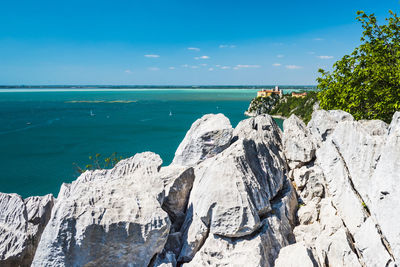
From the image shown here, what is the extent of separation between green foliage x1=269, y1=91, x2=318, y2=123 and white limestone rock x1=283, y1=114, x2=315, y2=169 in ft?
297

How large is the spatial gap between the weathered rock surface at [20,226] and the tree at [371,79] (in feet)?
53.4

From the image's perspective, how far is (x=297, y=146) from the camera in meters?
12.2

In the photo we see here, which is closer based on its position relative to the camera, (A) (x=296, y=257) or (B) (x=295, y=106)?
(A) (x=296, y=257)

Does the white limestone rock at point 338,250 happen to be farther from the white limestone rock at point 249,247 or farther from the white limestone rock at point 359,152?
the white limestone rock at point 359,152

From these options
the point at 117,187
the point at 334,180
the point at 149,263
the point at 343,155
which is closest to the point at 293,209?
the point at 334,180

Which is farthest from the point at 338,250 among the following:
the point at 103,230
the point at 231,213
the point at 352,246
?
the point at 103,230

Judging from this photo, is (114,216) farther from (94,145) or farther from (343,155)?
(94,145)

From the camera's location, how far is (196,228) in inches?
334

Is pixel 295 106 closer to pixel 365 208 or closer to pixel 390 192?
pixel 365 208

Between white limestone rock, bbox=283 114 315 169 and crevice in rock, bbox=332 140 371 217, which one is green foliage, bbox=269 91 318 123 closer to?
white limestone rock, bbox=283 114 315 169

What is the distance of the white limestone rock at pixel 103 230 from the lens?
22.4 ft

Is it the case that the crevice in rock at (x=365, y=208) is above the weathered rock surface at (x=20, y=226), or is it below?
above

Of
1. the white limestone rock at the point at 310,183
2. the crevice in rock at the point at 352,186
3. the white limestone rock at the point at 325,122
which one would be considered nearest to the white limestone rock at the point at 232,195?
the white limestone rock at the point at 310,183

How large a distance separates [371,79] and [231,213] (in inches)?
501
